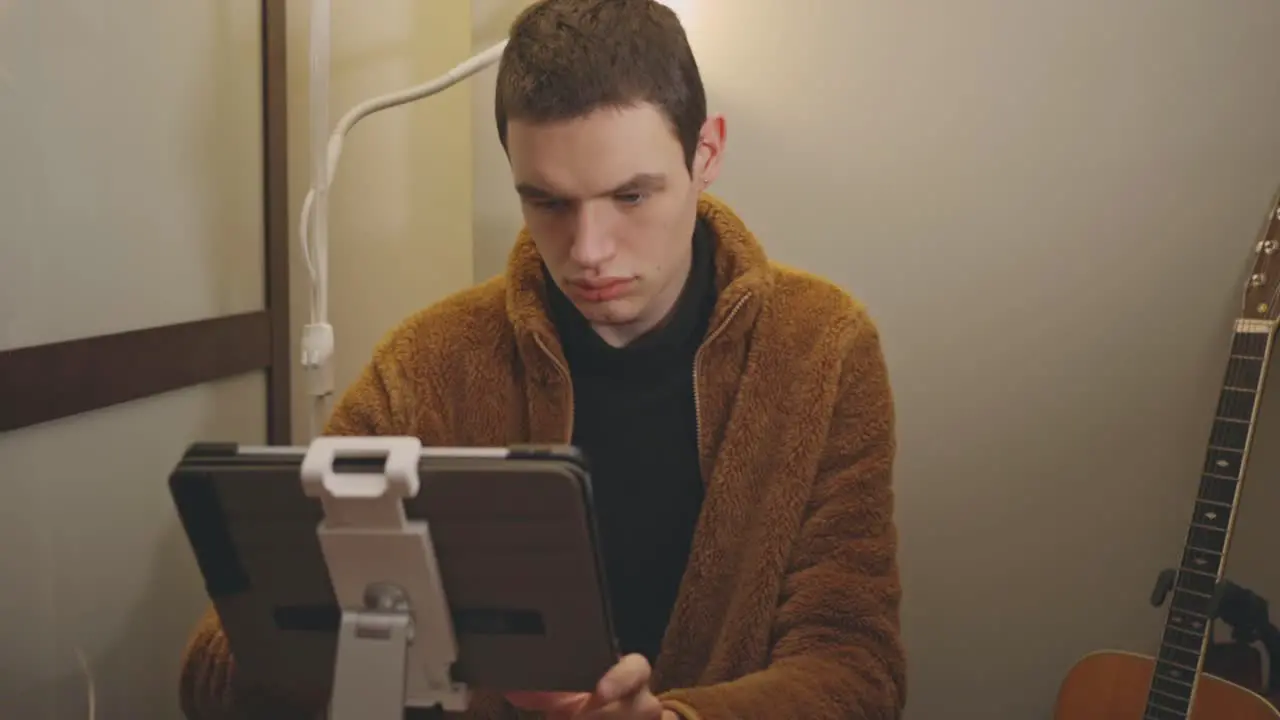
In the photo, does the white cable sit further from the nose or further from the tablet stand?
the tablet stand

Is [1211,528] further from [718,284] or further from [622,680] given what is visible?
[622,680]

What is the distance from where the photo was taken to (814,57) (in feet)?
4.44

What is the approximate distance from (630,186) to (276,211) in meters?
0.75

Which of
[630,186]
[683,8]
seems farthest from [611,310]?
[683,8]

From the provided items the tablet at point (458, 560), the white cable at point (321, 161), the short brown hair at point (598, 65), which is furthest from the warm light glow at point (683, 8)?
the tablet at point (458, 560)

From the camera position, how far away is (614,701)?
706 mm

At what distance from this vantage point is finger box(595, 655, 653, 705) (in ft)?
2.22

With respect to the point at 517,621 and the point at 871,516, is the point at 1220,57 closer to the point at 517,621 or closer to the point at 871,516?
the point at 871,516

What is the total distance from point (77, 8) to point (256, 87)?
15.1 inches

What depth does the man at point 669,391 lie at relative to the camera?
3.02ft

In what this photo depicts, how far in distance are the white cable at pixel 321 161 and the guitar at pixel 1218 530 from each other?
0.99 meters

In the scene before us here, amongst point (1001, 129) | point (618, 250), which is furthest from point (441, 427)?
point (1001, 129)

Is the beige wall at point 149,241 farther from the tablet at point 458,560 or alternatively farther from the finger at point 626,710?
the finger at point 626,710

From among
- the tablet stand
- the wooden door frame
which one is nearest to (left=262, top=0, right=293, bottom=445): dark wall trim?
the wooden door frame
